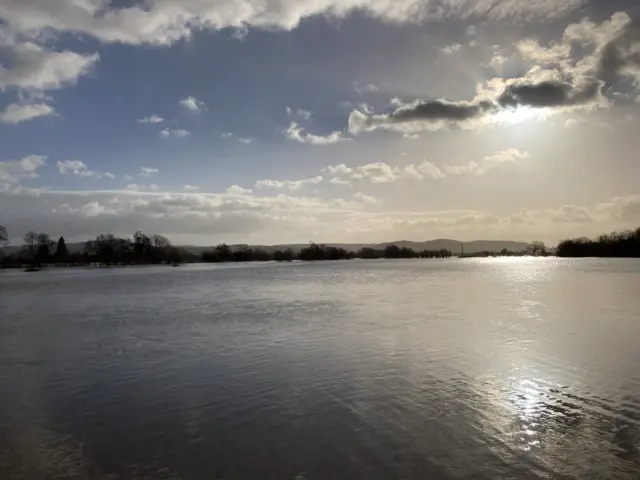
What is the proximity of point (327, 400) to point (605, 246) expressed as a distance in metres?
156

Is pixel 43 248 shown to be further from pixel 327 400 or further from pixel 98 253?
pixel 327 400

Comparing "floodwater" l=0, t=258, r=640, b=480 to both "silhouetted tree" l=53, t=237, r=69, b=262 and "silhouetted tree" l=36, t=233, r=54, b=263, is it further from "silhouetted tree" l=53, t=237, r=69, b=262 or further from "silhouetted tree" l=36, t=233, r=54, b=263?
"silhouetted tree" l=53, t=237, r=69, b=262

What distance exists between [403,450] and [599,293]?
30397 mm

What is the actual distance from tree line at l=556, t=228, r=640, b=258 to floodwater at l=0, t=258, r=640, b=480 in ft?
427

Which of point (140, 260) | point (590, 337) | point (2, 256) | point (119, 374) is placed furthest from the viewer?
point (140, 260)

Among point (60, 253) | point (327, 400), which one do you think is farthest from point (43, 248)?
point (327, 400)

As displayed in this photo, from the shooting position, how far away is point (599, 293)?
32.2 meters

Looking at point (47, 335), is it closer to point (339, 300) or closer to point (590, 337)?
point (339, 300)

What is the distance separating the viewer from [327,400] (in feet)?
32.5

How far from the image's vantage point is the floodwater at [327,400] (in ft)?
22.6

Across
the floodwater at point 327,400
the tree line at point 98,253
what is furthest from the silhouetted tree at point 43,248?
the floodwater at point 327,400

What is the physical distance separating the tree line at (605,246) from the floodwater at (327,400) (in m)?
130

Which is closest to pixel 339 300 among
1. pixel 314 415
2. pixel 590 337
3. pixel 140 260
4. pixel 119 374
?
pixel 590 337

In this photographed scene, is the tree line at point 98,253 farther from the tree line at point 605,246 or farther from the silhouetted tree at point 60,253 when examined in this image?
the tree line at point 605,246
